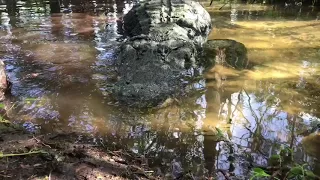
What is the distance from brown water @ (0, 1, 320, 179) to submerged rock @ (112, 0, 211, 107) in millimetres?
257

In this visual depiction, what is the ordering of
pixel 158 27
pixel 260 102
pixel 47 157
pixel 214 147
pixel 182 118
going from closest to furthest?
1. pixel 47 157
2. pixel 214 147
3. pixel 182 118
4. pixel 260 102
5. pixel 158 27

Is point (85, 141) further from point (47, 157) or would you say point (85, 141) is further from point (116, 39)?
point (116, 39)

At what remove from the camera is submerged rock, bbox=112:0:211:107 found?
4.53 metres

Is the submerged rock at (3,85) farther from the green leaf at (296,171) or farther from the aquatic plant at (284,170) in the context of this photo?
the green leaf at (296,171)

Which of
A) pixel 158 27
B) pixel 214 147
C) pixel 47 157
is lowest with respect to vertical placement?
pixel 214 147

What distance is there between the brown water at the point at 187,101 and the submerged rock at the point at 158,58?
0.26 meters

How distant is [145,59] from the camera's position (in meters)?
5.17

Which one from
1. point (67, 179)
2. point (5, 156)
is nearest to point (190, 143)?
point (67, 179)

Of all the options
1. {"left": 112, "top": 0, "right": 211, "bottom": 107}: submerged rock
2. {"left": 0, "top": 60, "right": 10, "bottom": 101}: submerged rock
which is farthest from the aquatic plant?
{"left": 0, "top": 60, "right": 10, "bottom": 101}: submerged rock

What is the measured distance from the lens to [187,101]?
4.57 meters

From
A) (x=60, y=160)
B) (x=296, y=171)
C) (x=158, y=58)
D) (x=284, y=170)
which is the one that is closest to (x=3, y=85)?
(x=158, y=58)

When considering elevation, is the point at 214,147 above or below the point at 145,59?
below

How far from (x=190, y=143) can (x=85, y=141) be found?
3.57ft

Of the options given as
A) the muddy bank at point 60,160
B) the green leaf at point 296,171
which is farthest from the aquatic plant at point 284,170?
the muddy bank at point 60,160
